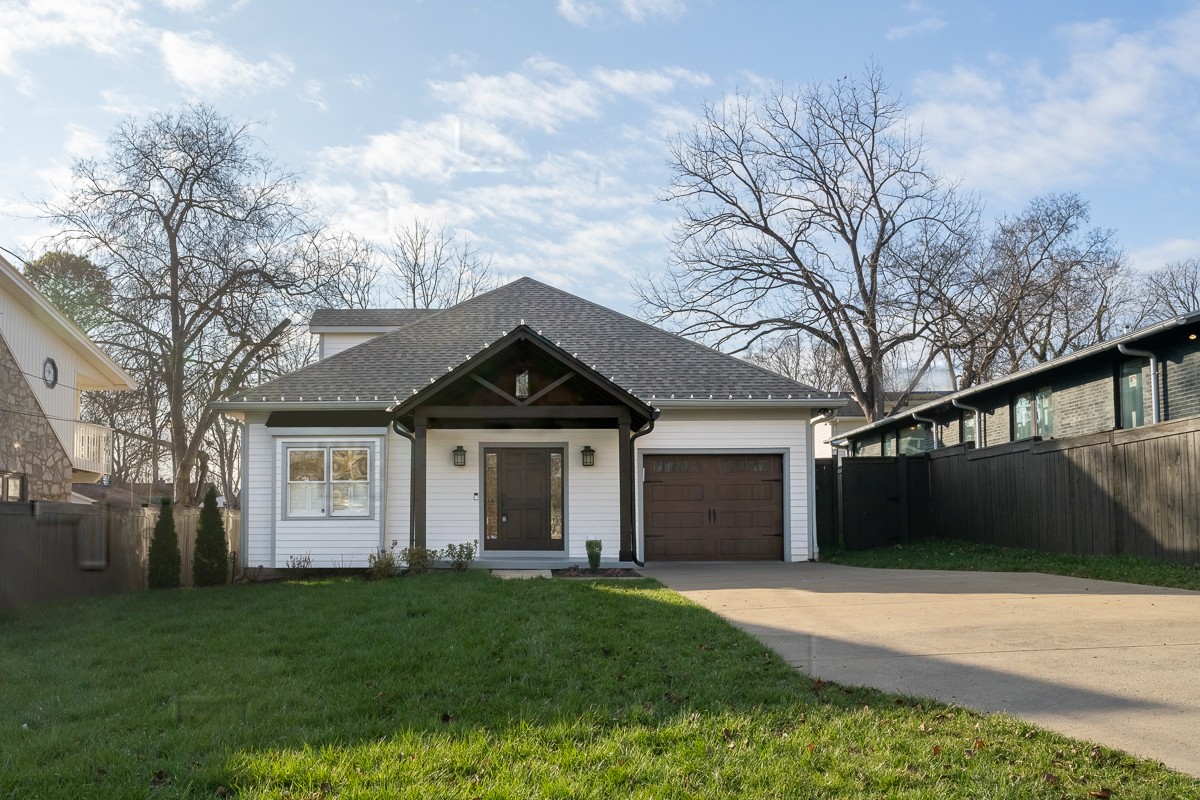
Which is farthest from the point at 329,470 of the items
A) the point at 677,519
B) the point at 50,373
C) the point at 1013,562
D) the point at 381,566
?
the point at 1013,562

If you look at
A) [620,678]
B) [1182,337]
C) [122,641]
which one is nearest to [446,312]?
[122,641]

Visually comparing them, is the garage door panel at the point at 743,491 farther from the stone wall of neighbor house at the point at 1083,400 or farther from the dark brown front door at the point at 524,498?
the stone wall of neighbor house at the point at 1083,400

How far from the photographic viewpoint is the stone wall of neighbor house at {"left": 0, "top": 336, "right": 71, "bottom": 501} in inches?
650

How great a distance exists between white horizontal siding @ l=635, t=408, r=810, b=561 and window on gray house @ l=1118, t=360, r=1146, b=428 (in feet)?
18.6

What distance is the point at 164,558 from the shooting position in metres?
16.6

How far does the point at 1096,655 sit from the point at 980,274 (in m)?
28.3

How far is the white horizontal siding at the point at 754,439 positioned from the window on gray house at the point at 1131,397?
18.6 ft

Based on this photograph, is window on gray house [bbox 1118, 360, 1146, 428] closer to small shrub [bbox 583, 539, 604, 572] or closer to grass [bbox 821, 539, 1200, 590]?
grass [bbox 821, 539, 1200, 590]

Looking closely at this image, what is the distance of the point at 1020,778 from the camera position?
4.73 m

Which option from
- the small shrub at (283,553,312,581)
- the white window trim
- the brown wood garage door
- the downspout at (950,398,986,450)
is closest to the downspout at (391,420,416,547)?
the white window trim

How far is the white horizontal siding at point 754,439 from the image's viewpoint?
57.7ft

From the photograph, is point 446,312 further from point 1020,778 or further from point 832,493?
point 1020,778

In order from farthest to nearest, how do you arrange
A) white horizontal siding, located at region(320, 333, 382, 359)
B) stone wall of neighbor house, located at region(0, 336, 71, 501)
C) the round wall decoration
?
white horizontal siding, located at region(320, 333, 382, 359) → the round wall decoration → stone wall of neighbor house, located at region(0, 336, 71, 501)

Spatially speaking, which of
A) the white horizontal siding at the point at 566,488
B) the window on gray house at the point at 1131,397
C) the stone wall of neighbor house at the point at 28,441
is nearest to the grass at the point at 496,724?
the white horizontal siding at the point at 566,488
